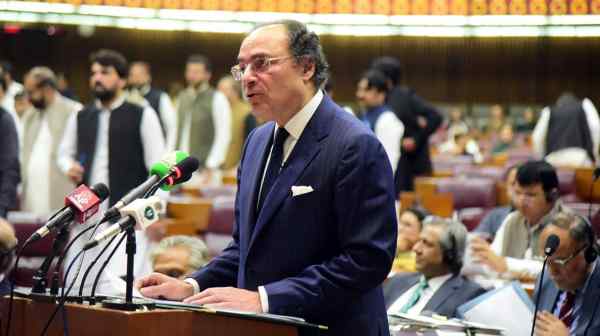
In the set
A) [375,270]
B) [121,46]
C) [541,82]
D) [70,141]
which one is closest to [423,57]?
[541,82]

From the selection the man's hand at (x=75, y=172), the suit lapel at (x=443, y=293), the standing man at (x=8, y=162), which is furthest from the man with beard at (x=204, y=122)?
the suit lapel at (x=443, y=293)

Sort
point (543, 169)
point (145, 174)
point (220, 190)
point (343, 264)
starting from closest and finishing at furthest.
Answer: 1. point (343, 264)
2. point (543, 169)
3. point (145, 174)
4. point (220, 190)

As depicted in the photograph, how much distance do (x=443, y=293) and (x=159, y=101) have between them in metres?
6.33

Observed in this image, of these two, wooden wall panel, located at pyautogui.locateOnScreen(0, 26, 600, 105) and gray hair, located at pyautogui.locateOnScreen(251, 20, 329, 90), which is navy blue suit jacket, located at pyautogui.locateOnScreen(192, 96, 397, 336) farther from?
wooden wall panel, located at pyautogui.locateOnScreen(0, 26, 600, 105)

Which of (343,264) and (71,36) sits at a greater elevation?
(71,36)

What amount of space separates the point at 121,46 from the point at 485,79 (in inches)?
292

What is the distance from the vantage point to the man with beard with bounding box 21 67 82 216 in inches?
317

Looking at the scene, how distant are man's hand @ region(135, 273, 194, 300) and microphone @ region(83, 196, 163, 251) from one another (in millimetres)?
329

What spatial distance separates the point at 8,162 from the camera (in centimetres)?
593

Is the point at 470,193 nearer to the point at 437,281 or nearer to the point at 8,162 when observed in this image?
the point at 437,281

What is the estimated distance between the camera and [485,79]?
854 inches

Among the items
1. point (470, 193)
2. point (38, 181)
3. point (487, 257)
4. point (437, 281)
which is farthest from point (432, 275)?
point (38, 181)

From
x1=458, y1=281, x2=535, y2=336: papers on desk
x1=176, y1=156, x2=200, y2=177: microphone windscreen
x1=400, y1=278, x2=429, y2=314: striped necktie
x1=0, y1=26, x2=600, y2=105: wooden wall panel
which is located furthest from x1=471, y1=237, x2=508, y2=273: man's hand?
x1=0, y1=26, x2=600, y2=105: wooden wall panel

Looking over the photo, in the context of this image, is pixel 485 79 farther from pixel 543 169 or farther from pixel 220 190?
pixel 543 169
